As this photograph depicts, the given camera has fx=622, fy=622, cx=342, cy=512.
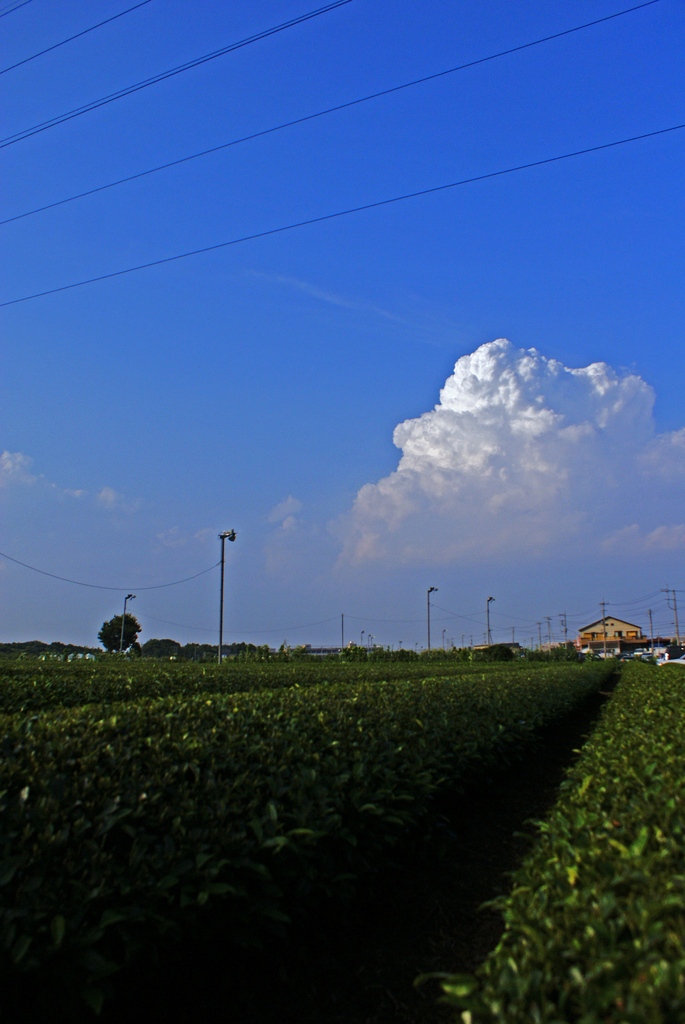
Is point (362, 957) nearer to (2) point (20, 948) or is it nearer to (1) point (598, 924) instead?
(2) point (20, 948)

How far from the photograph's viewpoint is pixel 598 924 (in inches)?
73.9

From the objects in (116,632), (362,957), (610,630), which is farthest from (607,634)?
(362,957)

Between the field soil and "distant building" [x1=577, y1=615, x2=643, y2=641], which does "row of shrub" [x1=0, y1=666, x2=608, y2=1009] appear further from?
"distant building" [x1=577, y1=615, x2=643, y2=641]

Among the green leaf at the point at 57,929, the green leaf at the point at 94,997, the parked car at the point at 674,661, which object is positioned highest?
the parked car at the point at 674,661

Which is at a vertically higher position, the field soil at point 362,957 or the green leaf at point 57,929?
the green leaf at point 57,929

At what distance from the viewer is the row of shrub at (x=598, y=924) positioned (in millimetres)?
1612

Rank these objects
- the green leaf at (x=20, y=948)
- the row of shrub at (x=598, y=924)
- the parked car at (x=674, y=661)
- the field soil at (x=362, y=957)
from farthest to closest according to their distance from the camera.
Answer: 1. the parked car at (x=674, y=661)
2. the field soil at (x=362, y=957)
3. the green leaf at (x=20, y=948)
4. the row of shrub at (x=598, y=924)

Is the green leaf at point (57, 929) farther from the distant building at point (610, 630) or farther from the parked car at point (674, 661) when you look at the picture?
the distant building at point (610, 630)

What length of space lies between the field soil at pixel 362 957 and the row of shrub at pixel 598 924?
57cm

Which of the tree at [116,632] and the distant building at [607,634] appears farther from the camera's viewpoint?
the distant building at [607,634]

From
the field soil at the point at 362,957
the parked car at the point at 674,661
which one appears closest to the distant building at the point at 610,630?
the parked car at the point at 674,661

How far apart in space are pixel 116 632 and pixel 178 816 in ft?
209

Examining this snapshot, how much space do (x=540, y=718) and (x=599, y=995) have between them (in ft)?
21.1

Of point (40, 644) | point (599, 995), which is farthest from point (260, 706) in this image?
point (40, 644)
